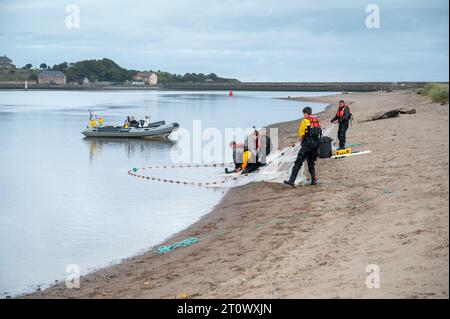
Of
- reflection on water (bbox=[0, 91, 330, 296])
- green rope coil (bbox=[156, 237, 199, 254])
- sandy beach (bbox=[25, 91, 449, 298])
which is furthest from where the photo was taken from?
reflection on water (bbox=[0, 91, 330, 296])

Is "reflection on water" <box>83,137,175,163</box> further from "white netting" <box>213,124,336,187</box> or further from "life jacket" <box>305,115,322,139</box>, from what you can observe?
"life jacket" <box>305,115,322,139</box>

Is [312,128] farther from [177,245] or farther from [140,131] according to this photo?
[140,131]

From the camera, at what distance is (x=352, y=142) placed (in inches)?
869

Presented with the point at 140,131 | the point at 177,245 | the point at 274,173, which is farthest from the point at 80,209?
the point at 140,131

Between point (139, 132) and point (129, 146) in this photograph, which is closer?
point (129, 146)

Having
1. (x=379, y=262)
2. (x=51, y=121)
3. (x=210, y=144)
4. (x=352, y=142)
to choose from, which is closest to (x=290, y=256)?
(x=379, y=262)

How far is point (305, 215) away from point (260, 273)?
3.46 m

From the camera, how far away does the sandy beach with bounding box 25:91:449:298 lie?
24.6 ft

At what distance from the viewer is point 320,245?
948 centimetres

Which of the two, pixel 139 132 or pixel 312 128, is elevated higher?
pixel 312 128

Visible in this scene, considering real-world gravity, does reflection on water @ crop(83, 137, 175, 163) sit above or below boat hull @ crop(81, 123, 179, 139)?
below

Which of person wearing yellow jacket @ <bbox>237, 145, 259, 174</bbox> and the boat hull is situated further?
the boat hull

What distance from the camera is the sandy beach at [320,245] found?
7.48 m

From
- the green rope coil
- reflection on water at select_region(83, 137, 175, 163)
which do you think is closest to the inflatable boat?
reflection on water at select_region(83, 137, 175, 163)
